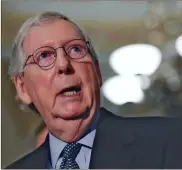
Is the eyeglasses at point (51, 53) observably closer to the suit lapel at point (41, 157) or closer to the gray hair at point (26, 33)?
the gray hair at point (26, 33)

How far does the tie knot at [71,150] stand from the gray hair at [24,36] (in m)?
0.41

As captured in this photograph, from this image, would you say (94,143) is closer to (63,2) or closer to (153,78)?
(153,78)

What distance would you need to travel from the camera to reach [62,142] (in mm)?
1627

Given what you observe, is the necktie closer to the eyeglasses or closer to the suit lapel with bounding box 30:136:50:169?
the suit lapel with bounding box 30:136:50:169

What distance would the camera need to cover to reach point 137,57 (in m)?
1.63

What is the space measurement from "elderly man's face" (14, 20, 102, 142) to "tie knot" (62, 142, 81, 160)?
3 centimetres

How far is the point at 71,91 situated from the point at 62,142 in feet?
0.80

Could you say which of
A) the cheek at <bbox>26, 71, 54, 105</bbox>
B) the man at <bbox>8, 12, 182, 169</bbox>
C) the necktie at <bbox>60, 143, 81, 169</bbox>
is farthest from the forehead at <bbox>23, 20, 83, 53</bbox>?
the necktie at <bbox>60, 143, 81, 169</bbox>

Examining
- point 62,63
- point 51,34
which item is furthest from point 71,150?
point 51,34

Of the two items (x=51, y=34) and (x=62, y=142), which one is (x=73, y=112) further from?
(x=51, y=34)

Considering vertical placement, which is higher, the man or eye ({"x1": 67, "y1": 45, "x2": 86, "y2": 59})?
eye ({"x1": 67, "y1": 45, "x2": 86, "y2": 59})

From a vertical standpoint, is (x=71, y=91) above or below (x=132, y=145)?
above

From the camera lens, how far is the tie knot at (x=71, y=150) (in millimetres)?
1620

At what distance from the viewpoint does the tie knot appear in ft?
5.32
